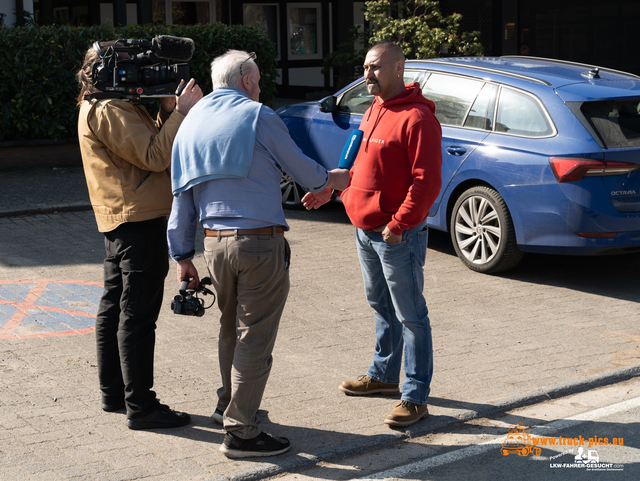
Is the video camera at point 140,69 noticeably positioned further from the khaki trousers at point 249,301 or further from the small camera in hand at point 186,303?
the small camera in hand at point 186,303

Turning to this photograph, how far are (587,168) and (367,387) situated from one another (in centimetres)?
294

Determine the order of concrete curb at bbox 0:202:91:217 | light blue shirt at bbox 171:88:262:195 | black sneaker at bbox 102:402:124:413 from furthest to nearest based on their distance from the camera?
1. concrete curb at bbox 0:202:91:217
2. black sneaker at bbox 102:402:124:413
3. light blue shirt at bbox 171:88:262:195

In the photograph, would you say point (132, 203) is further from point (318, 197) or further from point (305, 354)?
point (305, 354)

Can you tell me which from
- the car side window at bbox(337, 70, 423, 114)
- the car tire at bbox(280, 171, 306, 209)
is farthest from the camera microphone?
the car tire at bbox(280, 171, 306, 209)

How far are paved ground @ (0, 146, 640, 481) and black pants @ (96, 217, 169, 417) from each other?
0.83 feet

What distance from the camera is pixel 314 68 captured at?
71.6 ft

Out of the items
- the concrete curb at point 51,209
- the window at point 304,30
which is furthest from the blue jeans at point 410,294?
the window at point 304,30

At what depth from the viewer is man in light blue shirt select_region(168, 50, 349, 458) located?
389 centimetres

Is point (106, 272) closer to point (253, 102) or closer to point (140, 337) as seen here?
point (140, 337)

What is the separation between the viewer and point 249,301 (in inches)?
158

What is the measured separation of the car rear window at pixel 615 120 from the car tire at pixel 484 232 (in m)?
1.02

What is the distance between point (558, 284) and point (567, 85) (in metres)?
1.75

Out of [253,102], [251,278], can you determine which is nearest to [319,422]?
[251,278]

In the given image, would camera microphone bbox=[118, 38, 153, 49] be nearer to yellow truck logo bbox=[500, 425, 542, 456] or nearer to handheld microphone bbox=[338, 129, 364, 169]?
handheld microphone bbox=[338, 129, 364, 169]
